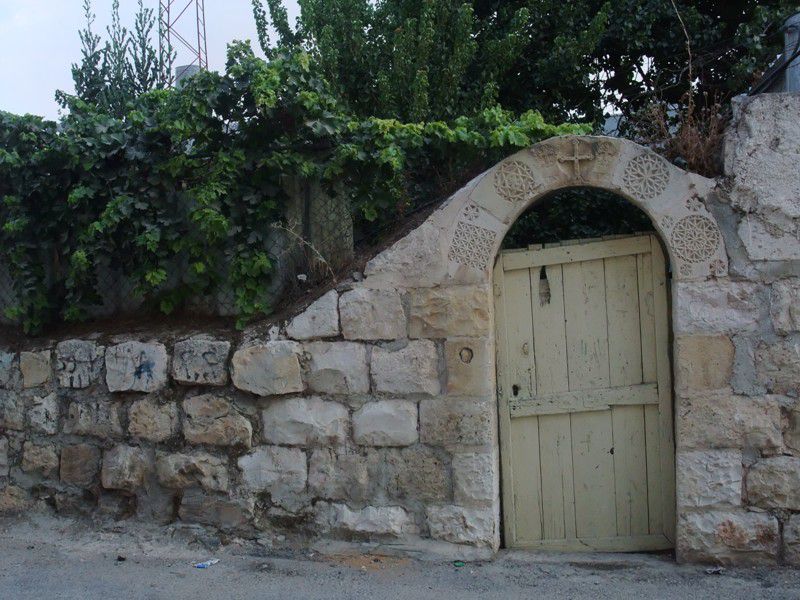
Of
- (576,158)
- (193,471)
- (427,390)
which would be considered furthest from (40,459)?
(576,158)

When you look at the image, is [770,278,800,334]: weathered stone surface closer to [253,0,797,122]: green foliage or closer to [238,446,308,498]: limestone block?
[238,446,308,498]: limestone block

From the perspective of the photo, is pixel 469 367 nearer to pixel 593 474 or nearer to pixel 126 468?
pixel 593 474

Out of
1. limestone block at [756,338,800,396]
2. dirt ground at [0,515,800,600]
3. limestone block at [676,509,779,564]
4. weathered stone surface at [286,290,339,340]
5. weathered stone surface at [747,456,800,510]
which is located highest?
weathered stone surface at [286,290,339,340]

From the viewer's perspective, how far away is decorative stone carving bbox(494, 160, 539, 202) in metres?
4.10

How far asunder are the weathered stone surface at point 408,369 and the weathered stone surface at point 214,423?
2.68 feet

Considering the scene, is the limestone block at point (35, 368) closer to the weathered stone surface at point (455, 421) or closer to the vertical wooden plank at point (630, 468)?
the weathered stone surface at point (455, 421)

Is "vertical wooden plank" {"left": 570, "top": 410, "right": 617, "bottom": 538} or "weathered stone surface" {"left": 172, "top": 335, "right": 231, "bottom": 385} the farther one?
"weathered stone surface" {"left": 172, "top": 335, "right": 231, "bottom": 385}

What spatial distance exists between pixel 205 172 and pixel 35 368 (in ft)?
5.41

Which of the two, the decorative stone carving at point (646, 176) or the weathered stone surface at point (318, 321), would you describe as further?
the weathered stone surface at point (318, 321)

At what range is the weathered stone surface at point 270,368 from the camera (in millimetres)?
4285

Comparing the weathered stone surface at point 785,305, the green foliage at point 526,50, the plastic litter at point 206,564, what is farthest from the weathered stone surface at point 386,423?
the green foliage at point 526,50

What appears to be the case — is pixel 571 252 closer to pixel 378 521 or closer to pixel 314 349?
pixel 314 349

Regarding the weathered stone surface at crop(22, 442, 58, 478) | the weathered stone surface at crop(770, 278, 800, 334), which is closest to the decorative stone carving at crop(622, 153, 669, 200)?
the weathered stone surface at crop(770, 278, 800, 334)

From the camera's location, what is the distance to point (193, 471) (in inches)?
176
